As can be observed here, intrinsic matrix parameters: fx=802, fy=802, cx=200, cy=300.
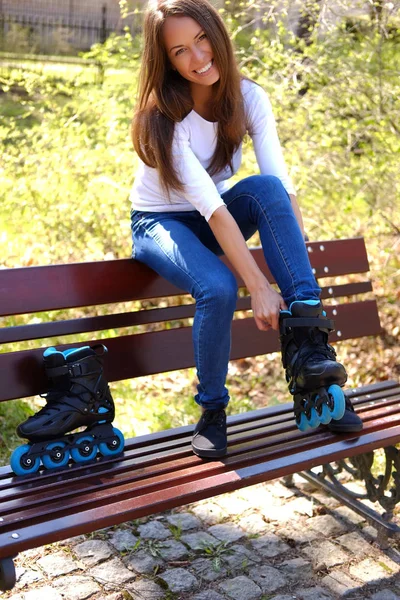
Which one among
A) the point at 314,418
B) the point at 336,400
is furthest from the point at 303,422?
the point at 336,400

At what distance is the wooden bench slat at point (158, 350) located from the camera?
2701 mm

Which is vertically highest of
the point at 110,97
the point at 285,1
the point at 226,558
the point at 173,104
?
the point at 285,1

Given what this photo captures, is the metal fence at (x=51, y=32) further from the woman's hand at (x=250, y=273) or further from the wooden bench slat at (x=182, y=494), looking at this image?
the wooden bench slat at (x=182, y=494)

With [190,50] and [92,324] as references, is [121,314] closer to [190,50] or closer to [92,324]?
[92,324]

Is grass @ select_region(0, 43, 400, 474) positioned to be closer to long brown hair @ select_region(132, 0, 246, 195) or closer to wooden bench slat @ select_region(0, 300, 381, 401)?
wooden bench slat @ select_region(0, 300, 381, 401)

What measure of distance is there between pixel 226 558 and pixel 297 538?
33cm

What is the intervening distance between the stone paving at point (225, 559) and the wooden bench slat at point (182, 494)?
503mm

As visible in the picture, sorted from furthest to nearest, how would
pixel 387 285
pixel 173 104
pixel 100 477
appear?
pixel 387 285 < pixel 173 104 < pixel 100 477

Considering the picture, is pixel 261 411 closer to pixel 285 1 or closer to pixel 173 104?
pixel 173 104


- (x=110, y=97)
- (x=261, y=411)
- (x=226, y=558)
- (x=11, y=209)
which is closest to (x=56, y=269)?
(x=261, y=411)

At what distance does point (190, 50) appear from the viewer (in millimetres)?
2676

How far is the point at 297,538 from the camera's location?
314 cm

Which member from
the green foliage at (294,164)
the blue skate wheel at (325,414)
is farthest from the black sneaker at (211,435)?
the green foliage at (294,164)

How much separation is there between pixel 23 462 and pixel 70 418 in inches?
8.0
